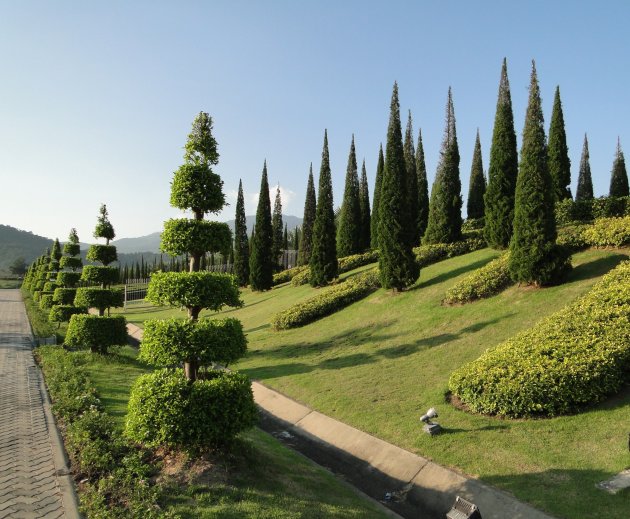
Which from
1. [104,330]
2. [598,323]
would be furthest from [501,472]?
[104,330]

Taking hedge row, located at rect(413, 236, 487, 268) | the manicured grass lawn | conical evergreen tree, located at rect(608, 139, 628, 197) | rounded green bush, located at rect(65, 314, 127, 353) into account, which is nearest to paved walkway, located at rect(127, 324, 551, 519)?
the manicured grass lawn

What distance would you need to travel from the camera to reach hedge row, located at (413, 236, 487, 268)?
2561 centimetres

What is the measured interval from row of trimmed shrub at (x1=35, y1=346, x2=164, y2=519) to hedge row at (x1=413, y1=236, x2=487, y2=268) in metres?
18.8

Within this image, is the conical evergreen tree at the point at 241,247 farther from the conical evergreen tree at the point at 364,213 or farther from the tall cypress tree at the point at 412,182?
the tall cypress tree at the point at 412,182

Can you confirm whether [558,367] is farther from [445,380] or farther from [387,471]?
[387,471]

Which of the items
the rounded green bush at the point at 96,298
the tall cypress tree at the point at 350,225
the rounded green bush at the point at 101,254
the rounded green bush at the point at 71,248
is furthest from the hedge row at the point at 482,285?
the tall cypress tree at the point at 350,225

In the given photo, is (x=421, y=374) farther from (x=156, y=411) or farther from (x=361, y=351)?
(x=156, y=411)

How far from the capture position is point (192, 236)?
27.0 feet

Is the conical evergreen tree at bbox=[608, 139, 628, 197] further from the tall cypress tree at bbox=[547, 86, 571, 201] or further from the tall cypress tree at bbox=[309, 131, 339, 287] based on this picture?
the tall cypress tree at bbox=[309, 131, 339, 287]

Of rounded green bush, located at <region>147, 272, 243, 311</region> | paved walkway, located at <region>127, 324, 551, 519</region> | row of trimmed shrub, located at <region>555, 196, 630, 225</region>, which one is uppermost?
row of trimmed shrub, located at <region>555, 196, 630, 225</region>

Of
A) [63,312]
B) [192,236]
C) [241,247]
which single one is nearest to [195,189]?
[192,236]

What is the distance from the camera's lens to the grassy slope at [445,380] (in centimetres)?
750

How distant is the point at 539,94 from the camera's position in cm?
1931

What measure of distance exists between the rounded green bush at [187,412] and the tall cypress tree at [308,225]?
1439 inches
